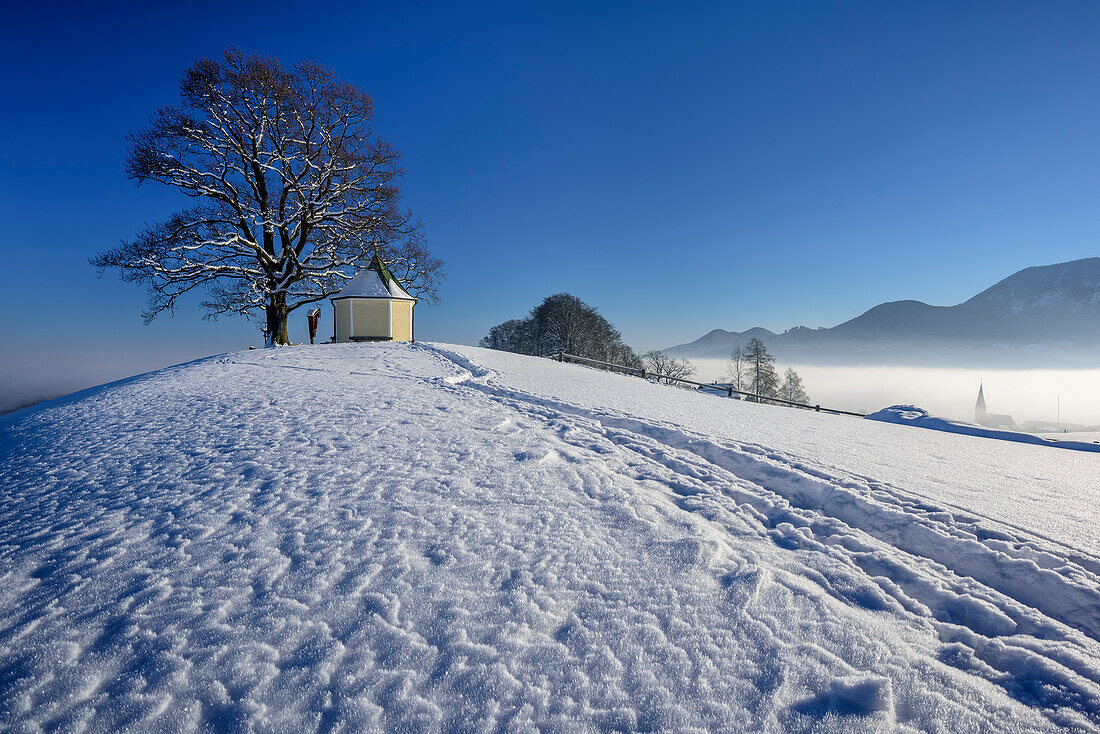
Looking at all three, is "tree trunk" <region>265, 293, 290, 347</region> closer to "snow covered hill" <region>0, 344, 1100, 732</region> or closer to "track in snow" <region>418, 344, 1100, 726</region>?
"snow covered hill" <region>0, 344, 1100, 732</region>

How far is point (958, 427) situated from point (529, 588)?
52.8ft

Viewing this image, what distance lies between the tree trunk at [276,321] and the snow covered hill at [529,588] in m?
15.3

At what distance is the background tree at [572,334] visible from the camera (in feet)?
141

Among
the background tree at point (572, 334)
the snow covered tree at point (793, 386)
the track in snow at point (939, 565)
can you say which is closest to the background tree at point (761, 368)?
the snow covered tree at point (793, 386)

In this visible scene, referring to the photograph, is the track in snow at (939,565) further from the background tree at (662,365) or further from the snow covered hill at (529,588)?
the background tree at (662,365)

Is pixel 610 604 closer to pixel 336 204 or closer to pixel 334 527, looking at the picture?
pixel 334 527

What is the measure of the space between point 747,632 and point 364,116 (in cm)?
2501

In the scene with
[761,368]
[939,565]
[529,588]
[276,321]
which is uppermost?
[276,321]

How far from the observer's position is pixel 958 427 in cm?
1323

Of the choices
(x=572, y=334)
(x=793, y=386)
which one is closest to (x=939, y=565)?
(x=572, y=334)

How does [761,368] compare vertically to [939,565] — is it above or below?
above

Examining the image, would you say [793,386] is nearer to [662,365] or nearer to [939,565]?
[662,365]

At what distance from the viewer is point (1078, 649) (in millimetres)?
2762

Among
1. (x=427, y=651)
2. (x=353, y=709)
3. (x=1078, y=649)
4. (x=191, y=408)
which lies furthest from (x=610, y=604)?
(x=191, y=408)
